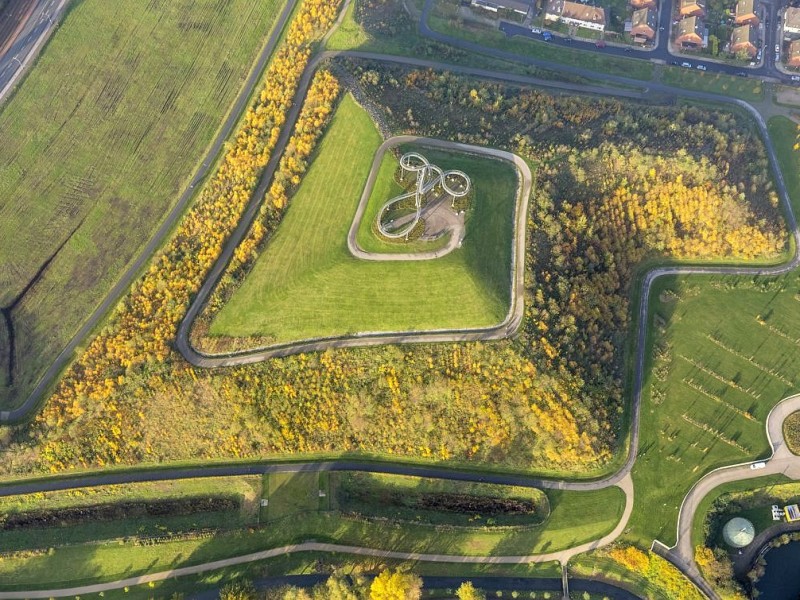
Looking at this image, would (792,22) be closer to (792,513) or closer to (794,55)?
(794,55)

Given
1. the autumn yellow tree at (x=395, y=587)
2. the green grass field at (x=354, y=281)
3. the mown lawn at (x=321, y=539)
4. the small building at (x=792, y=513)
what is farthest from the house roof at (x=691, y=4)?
the autumn yellow tree at (x=395, y=587)

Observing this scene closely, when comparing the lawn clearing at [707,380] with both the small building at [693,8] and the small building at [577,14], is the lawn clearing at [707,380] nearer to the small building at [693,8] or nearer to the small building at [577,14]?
the small building at [577,14]

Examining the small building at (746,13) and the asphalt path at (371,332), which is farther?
the small building at (746,13)

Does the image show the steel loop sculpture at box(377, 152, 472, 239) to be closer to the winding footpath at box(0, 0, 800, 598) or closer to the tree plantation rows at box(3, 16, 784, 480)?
the tree plantation rows at box(3, 16, 784, 480)

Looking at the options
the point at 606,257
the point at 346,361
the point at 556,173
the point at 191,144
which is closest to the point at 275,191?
the point at 191,144

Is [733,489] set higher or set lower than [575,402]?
lower

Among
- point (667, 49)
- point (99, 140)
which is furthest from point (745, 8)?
point (99, 140)

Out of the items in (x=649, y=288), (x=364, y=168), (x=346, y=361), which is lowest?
(x=346, y=361)

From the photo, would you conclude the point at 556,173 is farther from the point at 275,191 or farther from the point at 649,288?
the point at 275,191
